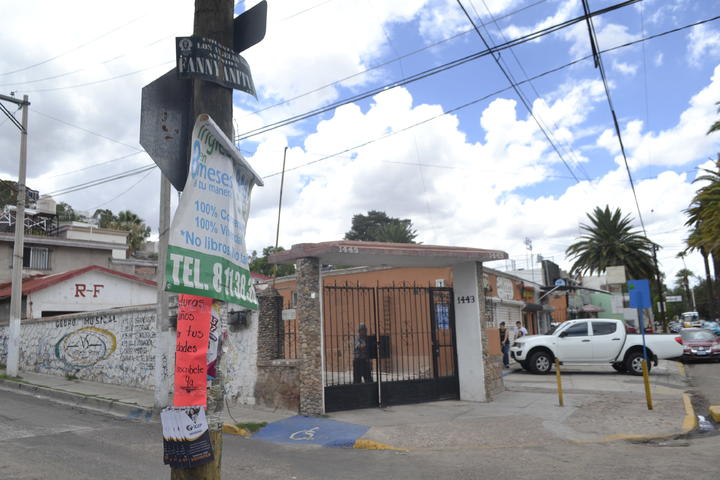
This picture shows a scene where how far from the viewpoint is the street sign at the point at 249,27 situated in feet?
12.0

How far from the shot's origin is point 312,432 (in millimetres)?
9250

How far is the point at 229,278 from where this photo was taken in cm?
315

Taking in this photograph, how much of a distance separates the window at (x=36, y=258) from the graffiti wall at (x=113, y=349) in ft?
32.0

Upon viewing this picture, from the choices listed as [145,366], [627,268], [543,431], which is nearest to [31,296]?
[145,366]

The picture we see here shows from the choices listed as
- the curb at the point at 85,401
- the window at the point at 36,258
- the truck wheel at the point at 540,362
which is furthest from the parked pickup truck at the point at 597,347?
the window at the point at 36,258

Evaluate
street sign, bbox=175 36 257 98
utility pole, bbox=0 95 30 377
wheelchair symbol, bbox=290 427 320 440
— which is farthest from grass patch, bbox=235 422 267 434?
utility pole, bbox=0 95 30 377

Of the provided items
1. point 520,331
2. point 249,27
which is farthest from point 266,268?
point 249,27

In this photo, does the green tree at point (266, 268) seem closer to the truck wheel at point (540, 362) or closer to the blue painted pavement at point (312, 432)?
the truck wheel at point (540, 362)

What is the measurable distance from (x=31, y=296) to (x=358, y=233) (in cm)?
4497

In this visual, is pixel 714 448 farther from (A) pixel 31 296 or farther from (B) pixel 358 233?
(B) pixel 358 233

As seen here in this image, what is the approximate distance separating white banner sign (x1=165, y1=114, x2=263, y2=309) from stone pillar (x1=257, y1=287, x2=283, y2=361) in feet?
26.0

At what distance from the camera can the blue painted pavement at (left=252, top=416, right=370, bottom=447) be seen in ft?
28.8

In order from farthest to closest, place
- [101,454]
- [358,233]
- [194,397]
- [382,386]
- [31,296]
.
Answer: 1. [358,233]
2. [31,296]
3. [382,386]
4. [101,454]
5. [194,397]

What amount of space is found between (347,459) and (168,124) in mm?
5841
